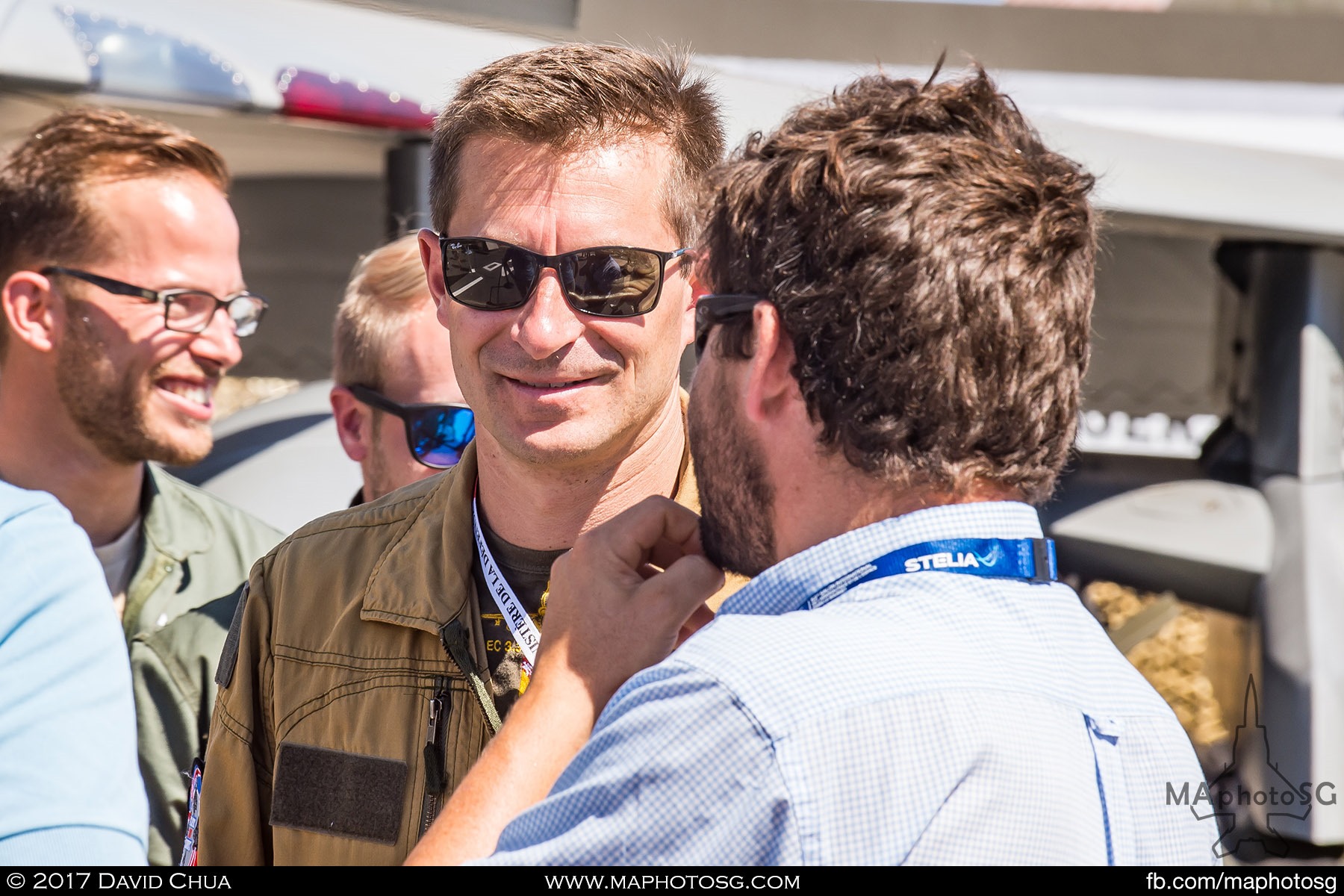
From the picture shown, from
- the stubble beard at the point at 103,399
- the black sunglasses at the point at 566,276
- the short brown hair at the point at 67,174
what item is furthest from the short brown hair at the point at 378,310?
the black sunglasses at the point at 566,276

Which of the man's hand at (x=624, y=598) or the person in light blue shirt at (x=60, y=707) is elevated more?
the man's hand at (x=624, y=598)

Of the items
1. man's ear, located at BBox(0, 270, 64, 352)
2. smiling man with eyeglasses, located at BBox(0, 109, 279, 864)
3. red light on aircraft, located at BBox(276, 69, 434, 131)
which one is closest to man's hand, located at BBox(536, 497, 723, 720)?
smiling man with eyeglasses, located at BBox(0, 109, 279, 864)

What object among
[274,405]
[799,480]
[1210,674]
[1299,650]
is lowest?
[1210,674]

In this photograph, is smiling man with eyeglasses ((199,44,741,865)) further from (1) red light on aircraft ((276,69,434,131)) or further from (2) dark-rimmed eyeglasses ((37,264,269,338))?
(1) red light on aircraft ((276,69,434,131))

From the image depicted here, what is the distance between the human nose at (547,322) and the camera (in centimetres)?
179

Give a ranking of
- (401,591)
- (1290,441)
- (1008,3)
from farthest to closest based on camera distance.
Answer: (1008,3), (1290,441), (401,591)

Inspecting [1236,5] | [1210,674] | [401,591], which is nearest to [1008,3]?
[1236,5]

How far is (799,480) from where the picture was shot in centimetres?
130

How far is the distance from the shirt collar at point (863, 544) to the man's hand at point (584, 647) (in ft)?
0.49

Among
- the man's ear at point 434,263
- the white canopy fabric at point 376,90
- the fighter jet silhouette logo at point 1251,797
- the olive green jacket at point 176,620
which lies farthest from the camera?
the fighter jet silhouette logo at point 1251,797

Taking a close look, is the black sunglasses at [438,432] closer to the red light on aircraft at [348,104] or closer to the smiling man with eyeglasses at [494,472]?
the smiling man with eyeglasses at [494,472]

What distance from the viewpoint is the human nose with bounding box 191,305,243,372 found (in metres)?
2.96

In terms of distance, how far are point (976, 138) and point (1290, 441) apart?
4.85 meters

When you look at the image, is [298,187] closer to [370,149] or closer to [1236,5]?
[370,149]
